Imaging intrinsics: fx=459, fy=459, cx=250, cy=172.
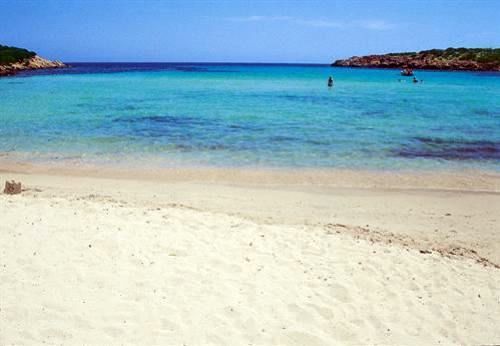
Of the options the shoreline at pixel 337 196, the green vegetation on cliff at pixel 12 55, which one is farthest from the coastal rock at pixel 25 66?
the shoreline at pixel 337 196

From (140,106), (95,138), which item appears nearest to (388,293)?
(95,138)

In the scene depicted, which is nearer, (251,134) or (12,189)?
(12,189)

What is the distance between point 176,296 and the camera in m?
5.16

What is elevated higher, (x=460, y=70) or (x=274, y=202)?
(x=460, y=70)

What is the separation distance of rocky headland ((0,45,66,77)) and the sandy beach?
65719 millimetres

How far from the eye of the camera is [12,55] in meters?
78.7

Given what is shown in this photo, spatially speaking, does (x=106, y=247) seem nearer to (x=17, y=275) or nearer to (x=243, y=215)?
(x=17, y=275)

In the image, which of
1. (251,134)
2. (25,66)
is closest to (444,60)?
(25,66)

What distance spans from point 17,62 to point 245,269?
8244 cm

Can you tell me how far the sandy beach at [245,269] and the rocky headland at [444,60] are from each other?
9132 cm

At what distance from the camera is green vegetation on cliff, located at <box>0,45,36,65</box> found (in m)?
72.4

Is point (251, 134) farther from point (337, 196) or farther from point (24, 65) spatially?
point (24, 65)

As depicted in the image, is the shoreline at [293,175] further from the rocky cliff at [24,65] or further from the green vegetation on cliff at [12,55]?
the green vegetation on cliff at [12,55]

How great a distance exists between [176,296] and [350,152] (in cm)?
1089
